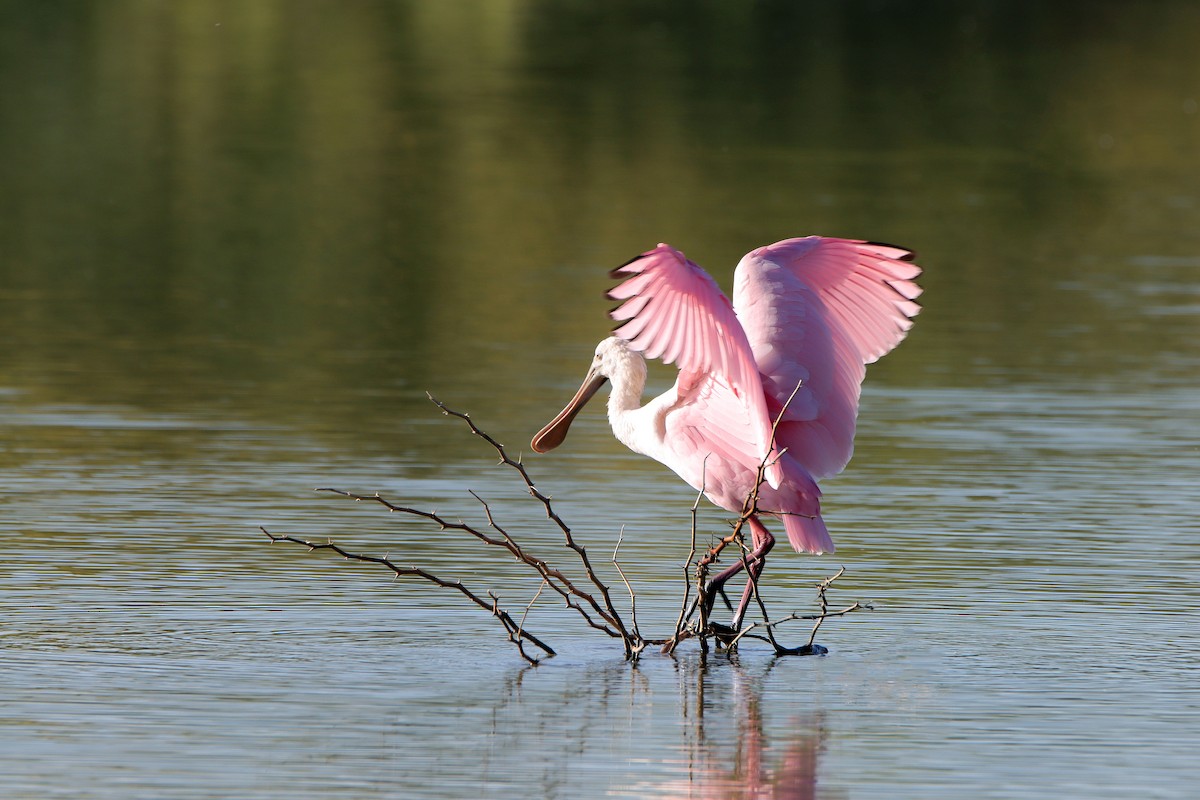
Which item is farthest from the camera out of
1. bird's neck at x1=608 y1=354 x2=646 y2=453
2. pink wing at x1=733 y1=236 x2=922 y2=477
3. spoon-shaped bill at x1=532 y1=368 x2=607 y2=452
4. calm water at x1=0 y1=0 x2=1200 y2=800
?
spoon-shaped bill at x1=532 y1=368 x2=607 y2=452

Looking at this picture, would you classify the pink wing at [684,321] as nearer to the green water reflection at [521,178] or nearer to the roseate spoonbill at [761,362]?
the roseate spoonbill at [761,362]

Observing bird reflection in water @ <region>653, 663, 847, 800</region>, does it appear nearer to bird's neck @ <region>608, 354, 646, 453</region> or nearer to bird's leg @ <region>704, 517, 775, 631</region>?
bird's leg @ <region>704, 517, 775, 631</region>

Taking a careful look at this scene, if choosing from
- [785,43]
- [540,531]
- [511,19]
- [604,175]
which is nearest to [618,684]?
[540,531]

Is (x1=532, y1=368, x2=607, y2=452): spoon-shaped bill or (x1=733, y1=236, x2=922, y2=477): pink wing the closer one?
(x1=733, y1=236, x2=922, y2=477): pink wing

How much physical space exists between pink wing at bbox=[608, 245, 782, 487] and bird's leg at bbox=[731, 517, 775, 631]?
0.42 metres

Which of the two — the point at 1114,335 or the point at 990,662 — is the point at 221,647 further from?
the point at 1114,335

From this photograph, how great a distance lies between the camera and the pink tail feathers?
29.6 feet


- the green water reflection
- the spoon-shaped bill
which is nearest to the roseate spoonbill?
the spoon-shaped bill

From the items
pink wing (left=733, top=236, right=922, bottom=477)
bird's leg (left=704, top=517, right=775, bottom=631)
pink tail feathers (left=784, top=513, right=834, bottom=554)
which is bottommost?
bird's leg (left=704, top=517, right=775, bottom=631)

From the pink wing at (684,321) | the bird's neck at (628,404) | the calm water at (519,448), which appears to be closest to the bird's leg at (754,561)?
the calm water at (519,448)

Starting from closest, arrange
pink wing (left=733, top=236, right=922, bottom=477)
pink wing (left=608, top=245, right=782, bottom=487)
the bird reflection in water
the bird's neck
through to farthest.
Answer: the bird reflection in water
pink wing (left=608, top=245, right=782, bottom=487)
pink wing (left=733, top=236, right=922, bottom=477)
the bird's neck

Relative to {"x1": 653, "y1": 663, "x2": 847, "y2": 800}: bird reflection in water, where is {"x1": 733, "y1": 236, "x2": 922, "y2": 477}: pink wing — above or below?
above

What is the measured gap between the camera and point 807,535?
9.03m

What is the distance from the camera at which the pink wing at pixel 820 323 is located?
30.6 feet
